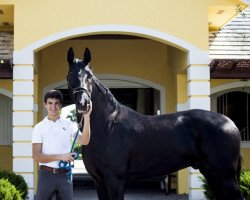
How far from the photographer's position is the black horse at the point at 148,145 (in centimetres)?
568

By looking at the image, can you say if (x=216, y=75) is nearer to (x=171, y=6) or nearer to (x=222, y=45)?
(x=222, y=45)

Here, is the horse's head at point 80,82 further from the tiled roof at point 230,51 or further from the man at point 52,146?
the tiled roof at point 230,51

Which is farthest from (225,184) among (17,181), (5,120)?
(5,120)

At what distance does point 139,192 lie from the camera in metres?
13.8

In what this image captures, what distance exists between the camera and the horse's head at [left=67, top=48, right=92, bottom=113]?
5.23 meters

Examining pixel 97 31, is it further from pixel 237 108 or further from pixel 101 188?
pixel 101 188

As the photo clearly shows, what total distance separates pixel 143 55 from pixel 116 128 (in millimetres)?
8749

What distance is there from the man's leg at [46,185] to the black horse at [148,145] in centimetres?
60

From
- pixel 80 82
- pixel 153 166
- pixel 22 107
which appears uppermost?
pixel 80 82

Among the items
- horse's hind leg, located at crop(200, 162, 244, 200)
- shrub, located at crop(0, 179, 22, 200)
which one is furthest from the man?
shrub, located at crop(0, 179, 22, 200)

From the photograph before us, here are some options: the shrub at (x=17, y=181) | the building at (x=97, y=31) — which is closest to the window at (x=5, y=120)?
the building at (x=97, y=31)

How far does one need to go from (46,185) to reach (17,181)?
4.57 m

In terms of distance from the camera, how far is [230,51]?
11.6 meters

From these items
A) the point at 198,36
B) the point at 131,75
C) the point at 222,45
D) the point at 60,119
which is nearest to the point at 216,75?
the point at 222,45
